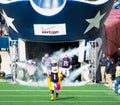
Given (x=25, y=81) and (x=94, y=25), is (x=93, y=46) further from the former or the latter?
(x=25, y=81)

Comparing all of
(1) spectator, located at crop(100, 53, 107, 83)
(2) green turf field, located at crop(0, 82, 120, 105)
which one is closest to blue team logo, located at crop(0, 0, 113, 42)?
(1) spectator, located at crop(100, 53, 107, 83)

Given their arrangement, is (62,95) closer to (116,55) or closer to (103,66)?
(103,66)

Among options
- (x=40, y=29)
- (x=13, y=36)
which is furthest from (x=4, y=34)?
(x=40, y=29)

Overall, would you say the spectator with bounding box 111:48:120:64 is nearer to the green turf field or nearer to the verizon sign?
the green turf field

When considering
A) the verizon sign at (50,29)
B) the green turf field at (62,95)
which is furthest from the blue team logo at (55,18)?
the green turf field at (62,95)

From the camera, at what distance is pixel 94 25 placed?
23906 mm

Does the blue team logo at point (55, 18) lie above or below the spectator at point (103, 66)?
above

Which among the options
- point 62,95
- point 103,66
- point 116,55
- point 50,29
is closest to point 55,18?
point 50,29

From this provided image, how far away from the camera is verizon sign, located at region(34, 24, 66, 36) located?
76.3ft

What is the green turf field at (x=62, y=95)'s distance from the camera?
17.9 meters

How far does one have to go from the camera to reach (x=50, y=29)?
2333 cm

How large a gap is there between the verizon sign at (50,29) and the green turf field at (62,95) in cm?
252

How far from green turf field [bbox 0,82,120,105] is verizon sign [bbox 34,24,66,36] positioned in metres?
2.52

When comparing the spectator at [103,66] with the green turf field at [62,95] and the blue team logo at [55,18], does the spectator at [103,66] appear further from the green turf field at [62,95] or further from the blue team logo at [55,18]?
the blue team logo at [55,18]
